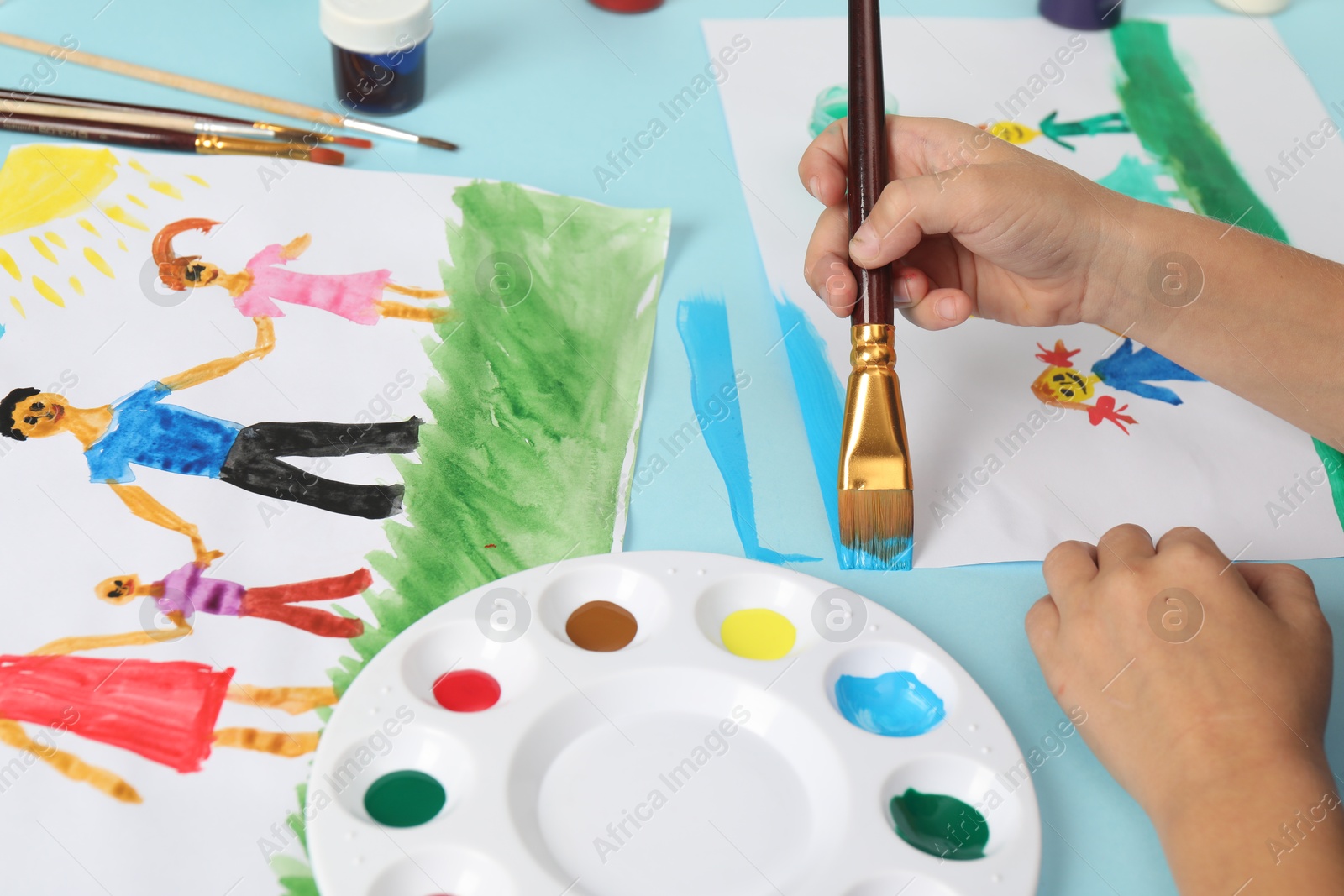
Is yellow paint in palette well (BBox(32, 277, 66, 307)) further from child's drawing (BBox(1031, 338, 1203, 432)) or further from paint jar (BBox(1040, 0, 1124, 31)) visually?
paint jar (BBox(1040, 0, 1124, 31))

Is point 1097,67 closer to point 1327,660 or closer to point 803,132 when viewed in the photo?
point 803,132

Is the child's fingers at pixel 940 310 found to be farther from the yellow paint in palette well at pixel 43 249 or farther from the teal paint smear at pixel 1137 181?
the yellow paint in palette well at pixel 43 249

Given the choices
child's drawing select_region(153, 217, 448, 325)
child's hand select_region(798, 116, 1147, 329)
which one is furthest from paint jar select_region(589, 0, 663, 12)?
child's drawing select_region(153, 217, 448, 325)

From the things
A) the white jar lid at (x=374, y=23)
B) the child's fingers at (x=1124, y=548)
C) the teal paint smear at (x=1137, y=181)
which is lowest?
the child's fingers at (x=1124, y=548)

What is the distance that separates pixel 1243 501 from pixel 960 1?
2.24ft

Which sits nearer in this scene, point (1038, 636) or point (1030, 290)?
point (1038, 636)

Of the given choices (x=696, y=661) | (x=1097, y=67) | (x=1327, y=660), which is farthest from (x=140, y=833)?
(x=1097, y=67)

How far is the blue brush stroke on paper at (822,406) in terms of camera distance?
2.43 feet

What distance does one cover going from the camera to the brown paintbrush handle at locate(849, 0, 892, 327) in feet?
2.68

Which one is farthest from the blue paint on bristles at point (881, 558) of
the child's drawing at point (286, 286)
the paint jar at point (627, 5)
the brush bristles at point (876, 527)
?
the paint jar at point (627, 5)

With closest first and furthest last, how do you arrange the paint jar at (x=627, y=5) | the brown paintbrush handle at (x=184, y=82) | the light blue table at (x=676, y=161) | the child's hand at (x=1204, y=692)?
the child's hand at (x=1204, y=692), the light blue table at (x=676, y=161), the brown paintbrush handle at (x=184, y=82), the paint jar at (x=627, y=5)

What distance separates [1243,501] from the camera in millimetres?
806

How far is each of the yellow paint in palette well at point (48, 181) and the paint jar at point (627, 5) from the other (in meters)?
0.51

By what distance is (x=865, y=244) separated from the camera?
78cm
